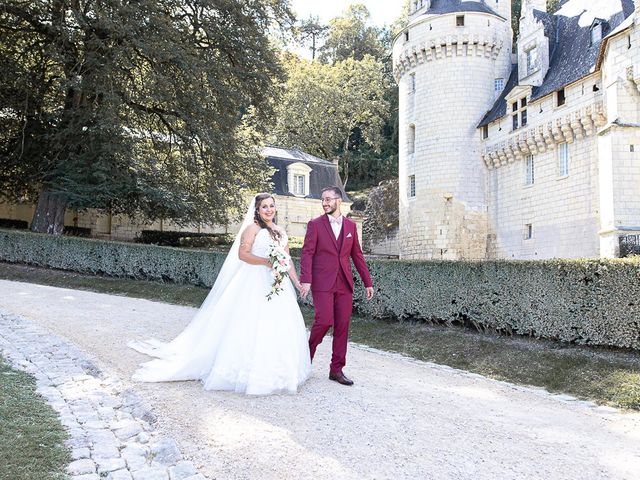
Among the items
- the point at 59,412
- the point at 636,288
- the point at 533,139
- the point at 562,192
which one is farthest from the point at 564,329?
the point at 533,139

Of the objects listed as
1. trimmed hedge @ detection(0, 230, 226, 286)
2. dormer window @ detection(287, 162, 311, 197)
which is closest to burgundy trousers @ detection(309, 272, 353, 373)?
trimmed hedge @ detection(0, 230, 226, 286)

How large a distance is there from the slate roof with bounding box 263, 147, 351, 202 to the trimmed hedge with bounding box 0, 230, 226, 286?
1851 centimetres

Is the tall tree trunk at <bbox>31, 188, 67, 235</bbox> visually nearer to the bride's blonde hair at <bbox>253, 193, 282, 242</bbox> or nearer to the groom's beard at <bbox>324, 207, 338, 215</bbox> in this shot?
the bride's blonde hair at <bbox>253, 193, 282, 242</bbox>

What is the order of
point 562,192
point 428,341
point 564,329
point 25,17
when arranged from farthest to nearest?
point 562,192
point 25,17
point 428,341
point 564,329

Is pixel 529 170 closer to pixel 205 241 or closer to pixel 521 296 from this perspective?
pixel 205 241

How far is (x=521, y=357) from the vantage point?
7203 millimetres

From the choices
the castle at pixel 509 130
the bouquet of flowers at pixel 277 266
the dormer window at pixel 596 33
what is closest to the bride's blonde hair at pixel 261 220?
the bouquet of flowers at pixel 277 266

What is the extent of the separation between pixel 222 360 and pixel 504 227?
841 inches

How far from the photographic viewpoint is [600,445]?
165 inches

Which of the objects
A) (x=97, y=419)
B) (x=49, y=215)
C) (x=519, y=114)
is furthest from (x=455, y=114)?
(x=97, y=419)

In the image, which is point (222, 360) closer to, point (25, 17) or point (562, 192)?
point (25, 17)

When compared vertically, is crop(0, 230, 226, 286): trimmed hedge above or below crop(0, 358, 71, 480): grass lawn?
above

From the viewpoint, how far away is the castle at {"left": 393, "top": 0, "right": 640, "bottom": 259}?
19.3 m

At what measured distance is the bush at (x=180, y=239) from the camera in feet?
89.9
